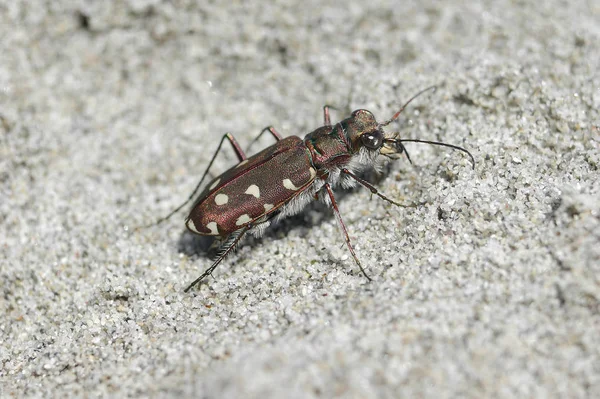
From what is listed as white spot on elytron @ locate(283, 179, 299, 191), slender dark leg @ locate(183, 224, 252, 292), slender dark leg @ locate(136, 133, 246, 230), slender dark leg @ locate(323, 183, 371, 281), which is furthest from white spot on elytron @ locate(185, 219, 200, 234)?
slender dark leg @ locate(323, 183, 371, 281)

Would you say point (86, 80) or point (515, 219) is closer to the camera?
point (515, 219)

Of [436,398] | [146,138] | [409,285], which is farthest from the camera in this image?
[146,138]

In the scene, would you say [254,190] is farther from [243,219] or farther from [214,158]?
[214,158]

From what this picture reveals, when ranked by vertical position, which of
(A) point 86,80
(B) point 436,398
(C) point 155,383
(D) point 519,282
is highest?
(A) point 86,80

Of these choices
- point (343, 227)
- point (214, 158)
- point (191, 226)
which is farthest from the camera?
point (214, 158)

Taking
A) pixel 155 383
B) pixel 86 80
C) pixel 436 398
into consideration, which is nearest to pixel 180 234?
pixel 155 383

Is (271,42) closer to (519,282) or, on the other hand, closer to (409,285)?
(409,285)

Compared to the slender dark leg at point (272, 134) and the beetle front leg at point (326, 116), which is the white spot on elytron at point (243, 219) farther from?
the beetle front leg at point (326, 116)

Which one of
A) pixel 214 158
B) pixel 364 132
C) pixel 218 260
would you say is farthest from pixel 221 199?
pixel 364 132
